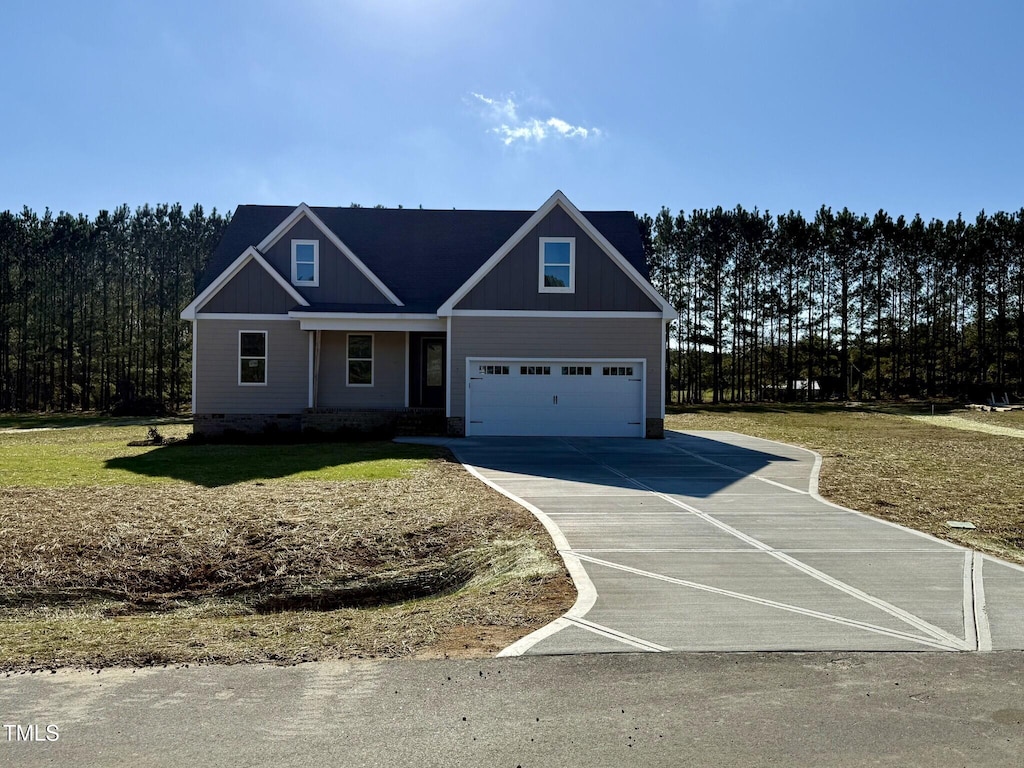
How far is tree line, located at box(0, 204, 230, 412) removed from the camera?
43031mm

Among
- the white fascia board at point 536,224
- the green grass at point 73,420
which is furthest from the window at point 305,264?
the green grass at point 73,420

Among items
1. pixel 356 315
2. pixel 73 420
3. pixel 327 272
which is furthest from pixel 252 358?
pixel 73 420

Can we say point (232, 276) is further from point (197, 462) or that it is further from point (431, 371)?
point (197, 462)

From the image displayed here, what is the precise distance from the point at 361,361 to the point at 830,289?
3366 centimetres

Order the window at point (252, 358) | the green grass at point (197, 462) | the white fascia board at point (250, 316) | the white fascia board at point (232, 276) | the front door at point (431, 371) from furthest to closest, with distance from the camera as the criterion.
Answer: the front door at point (431, 371), the window at point (252, 358), the white fascia board at point (250, 316), the white fascia board at point (232, 276), the green grass at point (197, 462)

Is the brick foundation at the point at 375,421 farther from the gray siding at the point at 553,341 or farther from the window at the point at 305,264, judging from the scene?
the window at the point at 305,264

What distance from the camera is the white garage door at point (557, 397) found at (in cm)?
2075

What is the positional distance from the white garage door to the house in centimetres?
4

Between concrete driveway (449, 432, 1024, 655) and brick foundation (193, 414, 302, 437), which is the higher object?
brick foundation (193, 414, 302, 437)

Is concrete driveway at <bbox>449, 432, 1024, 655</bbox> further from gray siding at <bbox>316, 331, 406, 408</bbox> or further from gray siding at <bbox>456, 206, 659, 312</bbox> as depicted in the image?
gray siding at <bbox>316, 331, 406, 408</bbox>

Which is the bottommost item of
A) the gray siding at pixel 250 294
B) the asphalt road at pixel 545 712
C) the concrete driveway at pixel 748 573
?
the asphalt road at pixel 545 712

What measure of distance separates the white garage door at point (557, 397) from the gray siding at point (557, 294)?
144cm

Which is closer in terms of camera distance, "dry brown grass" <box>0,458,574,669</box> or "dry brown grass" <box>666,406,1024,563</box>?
"dry brown grass" <box>0,458,574,669</box>

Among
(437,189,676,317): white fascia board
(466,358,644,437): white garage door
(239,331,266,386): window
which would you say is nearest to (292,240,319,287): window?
(239,331,266,386): window
